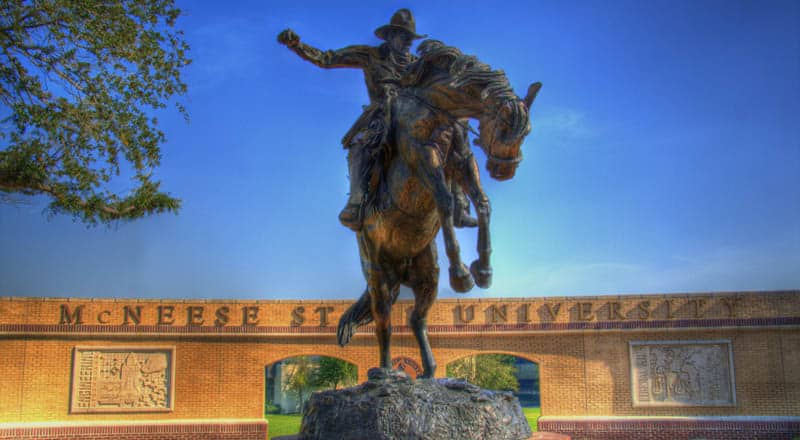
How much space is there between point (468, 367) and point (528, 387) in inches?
773

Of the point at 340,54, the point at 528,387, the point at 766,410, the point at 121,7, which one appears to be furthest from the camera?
the point at 528,387

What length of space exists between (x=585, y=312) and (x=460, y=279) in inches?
558

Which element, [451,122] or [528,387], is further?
[528,387]

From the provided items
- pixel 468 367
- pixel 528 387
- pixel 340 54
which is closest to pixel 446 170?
pixel 340 54

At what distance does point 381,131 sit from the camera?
5.09m

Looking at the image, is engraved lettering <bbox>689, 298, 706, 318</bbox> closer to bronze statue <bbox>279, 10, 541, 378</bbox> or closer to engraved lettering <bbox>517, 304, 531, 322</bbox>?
engraved lettering <bbox>517, 304, 531, 322</bbox>

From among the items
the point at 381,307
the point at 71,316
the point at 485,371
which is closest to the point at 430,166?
A: the point at 381,307

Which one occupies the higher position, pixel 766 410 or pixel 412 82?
pixel 412 82

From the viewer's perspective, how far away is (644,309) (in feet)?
58.8

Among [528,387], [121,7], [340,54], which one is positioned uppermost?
[121,7]

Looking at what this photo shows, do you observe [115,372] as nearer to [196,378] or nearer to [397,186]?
[196,378]

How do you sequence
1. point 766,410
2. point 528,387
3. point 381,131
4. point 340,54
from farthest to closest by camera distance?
point 528,387 → point 766,410 → point 340,54 → point 381,131

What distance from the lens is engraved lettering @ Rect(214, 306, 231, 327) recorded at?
1789cm

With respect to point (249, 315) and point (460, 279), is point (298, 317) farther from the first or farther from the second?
point (460, 279)
